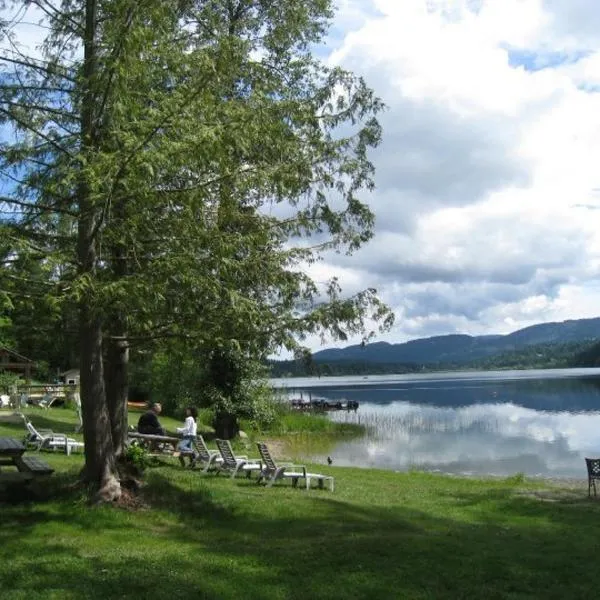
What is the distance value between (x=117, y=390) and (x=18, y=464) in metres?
2.06

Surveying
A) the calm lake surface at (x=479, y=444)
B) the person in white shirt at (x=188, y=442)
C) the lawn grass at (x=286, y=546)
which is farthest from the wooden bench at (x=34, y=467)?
the calm lake surface at (x=479, y=444)

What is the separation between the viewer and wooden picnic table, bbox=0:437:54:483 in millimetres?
10304

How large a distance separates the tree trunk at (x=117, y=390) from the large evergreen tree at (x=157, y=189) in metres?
0.03

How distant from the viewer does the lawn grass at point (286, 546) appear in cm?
677

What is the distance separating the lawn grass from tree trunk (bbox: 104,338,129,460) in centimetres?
96

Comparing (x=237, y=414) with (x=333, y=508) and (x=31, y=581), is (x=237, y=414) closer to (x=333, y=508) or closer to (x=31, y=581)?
(x=333, y=508)

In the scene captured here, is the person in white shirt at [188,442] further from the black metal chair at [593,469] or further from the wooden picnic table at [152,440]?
the black metal chair at [593,469]

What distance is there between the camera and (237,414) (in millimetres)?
28172

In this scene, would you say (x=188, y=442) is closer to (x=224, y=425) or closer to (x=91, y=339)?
(x=91, y=339)

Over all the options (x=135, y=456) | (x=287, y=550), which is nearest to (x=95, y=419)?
(x=135, y=456)

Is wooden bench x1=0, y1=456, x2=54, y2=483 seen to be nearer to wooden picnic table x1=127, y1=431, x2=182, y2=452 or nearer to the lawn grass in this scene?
the lawn grass

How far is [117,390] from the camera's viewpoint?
12.4 m

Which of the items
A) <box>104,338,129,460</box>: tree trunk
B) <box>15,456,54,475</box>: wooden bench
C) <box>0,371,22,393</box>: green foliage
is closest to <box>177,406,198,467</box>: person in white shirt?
<box>104,338,129,460</box>: tree trunk

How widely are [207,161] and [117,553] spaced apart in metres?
4.34
